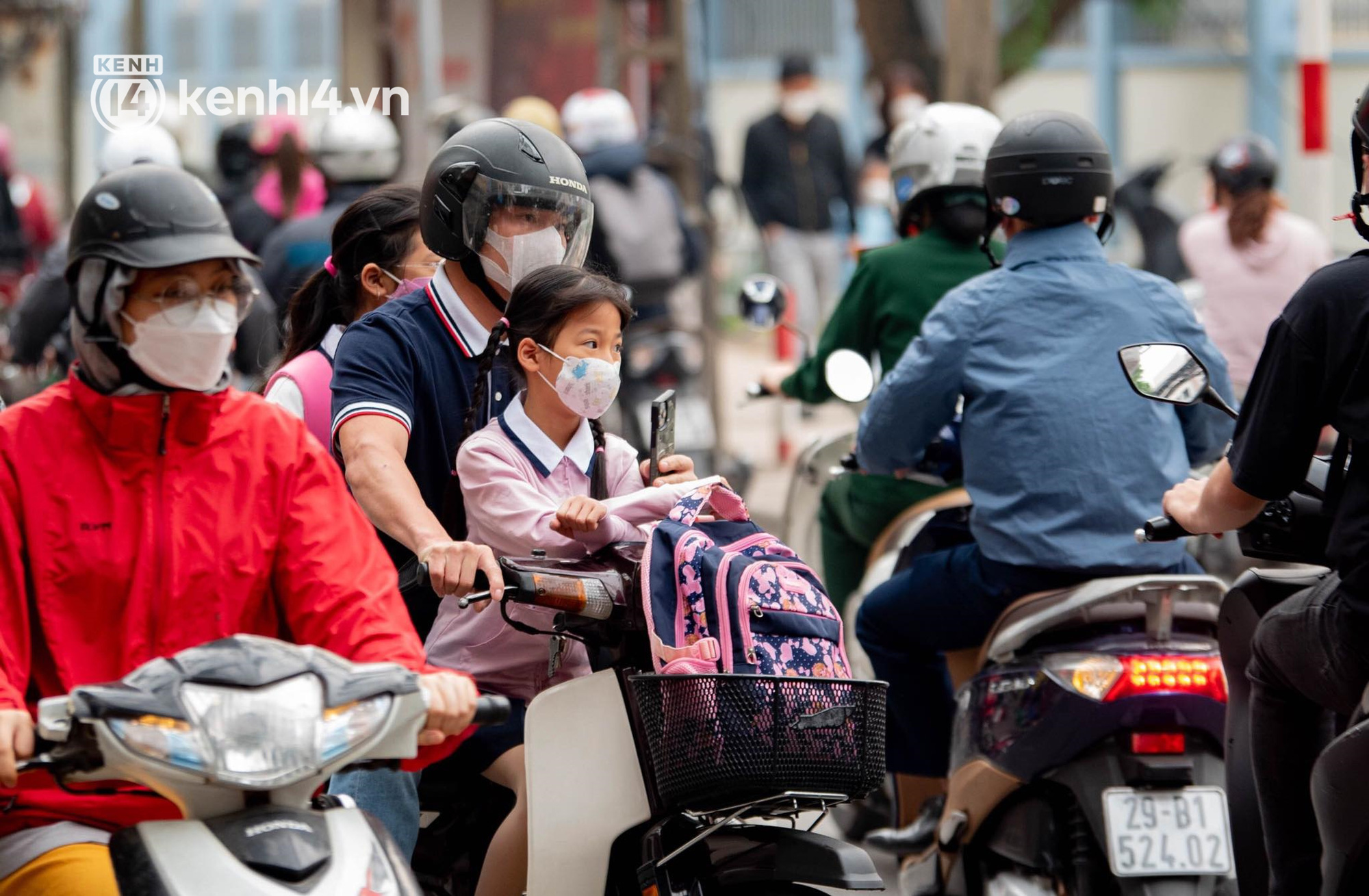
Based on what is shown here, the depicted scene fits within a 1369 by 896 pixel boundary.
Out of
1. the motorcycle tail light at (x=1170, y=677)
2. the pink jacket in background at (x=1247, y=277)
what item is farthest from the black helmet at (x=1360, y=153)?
the pink jacket in background at (x=1247, y=277)

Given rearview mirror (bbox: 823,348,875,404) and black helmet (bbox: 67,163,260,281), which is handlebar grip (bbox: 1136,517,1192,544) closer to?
rearview mirror (bbox: 823,348,875,404)

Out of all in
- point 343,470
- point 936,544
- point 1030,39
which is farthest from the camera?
point 1030,39

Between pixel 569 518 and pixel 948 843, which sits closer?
pixel 569 518

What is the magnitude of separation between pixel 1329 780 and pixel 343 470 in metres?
1.99

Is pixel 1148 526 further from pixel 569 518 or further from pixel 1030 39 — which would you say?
pixel 1030 39

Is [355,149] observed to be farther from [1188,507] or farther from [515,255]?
[1188,507]

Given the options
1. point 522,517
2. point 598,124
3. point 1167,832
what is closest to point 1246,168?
point 598,124

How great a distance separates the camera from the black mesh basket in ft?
10.7

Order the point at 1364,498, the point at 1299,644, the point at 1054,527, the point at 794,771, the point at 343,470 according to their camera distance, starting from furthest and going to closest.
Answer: the point at 1054,527
the point at 343,470
the point at 1299,644
the point at 1364,498
the point at 794,771

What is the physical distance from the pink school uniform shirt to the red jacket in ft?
1.67

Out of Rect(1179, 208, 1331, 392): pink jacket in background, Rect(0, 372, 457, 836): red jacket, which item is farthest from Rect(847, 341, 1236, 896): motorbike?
Rect(1179, 208, 1331, 392): pink jacket in background

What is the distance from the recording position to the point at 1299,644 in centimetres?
383

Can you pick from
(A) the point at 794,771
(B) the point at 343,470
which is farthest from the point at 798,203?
(A) the point at 794,771

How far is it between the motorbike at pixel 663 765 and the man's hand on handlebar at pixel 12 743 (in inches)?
32.5
